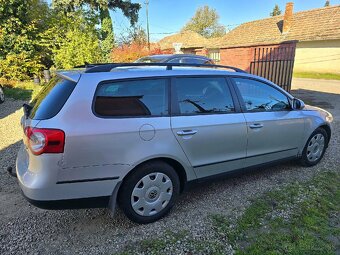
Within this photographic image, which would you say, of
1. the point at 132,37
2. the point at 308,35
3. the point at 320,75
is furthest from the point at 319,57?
the point at 132,37

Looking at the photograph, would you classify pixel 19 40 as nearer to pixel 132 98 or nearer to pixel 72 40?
pixel 72 40

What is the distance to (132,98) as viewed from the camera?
2.66 meters

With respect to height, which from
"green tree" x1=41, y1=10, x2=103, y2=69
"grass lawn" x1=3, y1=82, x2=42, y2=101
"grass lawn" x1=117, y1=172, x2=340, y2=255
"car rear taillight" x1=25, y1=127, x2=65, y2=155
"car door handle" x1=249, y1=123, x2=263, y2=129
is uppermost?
"green tree" x1=41, y1=10, x2=103, y2=69

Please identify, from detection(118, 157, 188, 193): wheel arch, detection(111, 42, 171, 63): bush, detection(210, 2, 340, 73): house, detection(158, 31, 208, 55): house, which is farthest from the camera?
detection(158, 31, 208, 55): house

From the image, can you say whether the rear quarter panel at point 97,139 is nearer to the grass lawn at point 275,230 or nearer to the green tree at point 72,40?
the grass lawn at point 275,230

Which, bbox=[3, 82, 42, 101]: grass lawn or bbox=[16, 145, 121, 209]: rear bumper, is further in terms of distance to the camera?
bbox=[3, 82, 42, 101]: grass lawn

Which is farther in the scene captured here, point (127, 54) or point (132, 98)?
point (127, 54)

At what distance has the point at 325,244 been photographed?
2541 millimetres

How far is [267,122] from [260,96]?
1.30 feet

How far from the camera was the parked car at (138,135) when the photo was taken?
235cm

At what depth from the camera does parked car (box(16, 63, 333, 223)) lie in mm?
2350

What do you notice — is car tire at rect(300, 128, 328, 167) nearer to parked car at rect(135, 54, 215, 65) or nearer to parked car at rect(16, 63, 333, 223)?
parked car at rect(16, 63, 333, 223)

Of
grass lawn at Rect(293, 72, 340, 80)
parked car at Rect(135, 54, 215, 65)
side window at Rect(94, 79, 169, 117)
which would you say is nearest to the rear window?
side window at Rect(94, 79, 169, 117)

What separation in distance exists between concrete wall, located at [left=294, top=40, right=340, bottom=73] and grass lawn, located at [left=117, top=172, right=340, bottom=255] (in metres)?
22.2
